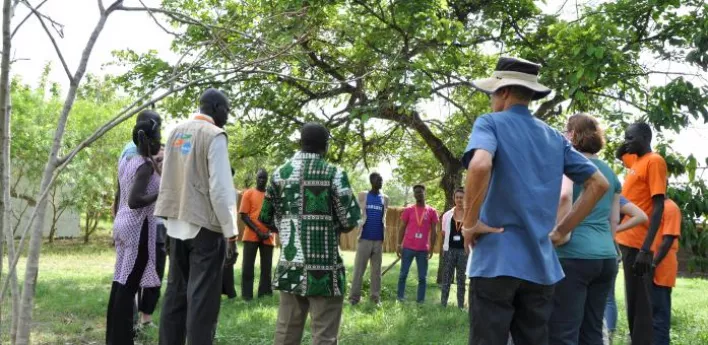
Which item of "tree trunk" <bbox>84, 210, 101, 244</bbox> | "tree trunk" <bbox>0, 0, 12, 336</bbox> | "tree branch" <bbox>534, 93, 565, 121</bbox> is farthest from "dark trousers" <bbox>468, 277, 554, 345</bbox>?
"tree trunk" <bbox>84, 210, 101, 244</bbox>

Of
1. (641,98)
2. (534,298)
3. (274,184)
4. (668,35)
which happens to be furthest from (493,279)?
(641,98)

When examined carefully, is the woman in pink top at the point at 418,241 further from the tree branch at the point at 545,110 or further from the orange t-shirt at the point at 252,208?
the tree branch at the point at 545,110

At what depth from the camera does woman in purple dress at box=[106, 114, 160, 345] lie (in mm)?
5453

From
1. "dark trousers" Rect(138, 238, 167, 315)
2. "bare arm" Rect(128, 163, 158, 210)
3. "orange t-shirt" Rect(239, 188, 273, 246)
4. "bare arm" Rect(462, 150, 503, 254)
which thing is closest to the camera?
"bare arm" Rect(462, 150, 503, 254)

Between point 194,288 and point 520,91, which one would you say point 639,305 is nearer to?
point 520,91

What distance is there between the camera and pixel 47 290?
10781 millimetres

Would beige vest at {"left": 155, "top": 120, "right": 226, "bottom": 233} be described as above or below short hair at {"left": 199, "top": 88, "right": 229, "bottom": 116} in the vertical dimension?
below

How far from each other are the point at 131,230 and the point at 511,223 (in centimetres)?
315

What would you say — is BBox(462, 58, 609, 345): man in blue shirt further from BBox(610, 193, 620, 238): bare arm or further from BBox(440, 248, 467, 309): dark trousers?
BBox(440, 248, 467, 309): dark trousers

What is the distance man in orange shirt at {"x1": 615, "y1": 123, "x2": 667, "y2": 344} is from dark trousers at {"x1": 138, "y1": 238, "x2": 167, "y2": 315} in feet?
12.4

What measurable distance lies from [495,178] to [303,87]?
34.2 feet

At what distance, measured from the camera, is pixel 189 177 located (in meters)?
4.89

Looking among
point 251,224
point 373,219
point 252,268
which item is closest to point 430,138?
point 373,219

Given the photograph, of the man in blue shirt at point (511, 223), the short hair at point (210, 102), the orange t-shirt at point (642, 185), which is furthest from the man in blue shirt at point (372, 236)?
the man in blue shirt at point (511, 223)
